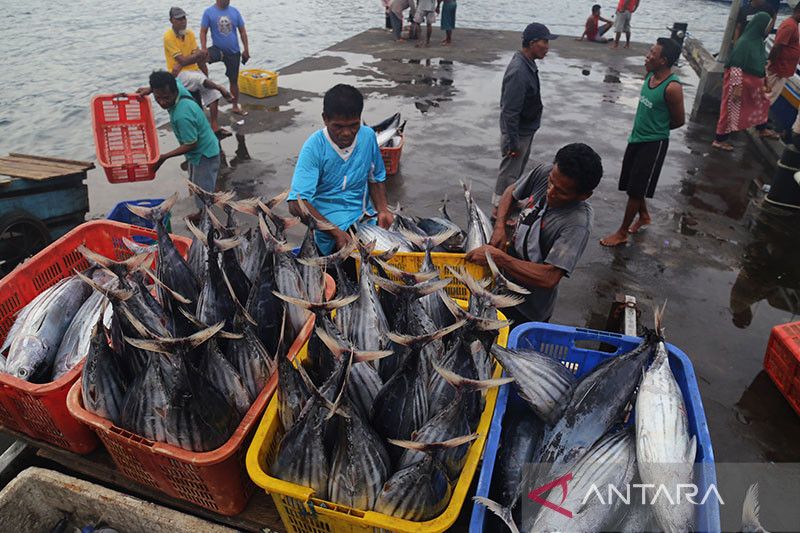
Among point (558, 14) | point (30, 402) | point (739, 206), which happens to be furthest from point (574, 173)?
point (558, 14)

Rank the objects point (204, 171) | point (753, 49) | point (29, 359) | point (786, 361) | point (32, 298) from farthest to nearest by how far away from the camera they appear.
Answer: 1. point (753, 49)
2. point (204, 171)
3. point (786, 361)
4. point (32, 298)
5. point (29, 359)

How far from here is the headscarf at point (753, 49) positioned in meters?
6.93

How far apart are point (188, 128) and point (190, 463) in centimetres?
339

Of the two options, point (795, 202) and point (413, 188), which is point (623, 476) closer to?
point (413, 188)

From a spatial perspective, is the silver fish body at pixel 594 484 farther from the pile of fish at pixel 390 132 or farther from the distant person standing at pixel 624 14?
the distant person standing at pixel 624 14

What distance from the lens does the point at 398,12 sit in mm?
14516

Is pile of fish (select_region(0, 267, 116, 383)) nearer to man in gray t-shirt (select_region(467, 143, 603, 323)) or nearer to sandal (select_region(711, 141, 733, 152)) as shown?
man in gray t-shirt (select_region(467, 143, 603, 323))

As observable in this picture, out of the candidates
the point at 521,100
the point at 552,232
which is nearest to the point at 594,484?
the point at 552,232

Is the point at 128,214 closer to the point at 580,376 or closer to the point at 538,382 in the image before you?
the point at 538,382

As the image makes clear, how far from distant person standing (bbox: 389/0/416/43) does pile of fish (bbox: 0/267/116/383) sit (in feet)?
44.9

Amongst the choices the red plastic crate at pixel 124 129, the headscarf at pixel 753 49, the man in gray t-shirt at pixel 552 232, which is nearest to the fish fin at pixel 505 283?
the man in gray t-shirt at pixel 552 232

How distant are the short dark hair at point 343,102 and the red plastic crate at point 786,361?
10.4 ft

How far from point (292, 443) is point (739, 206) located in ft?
21.1

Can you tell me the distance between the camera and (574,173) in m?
2.49
